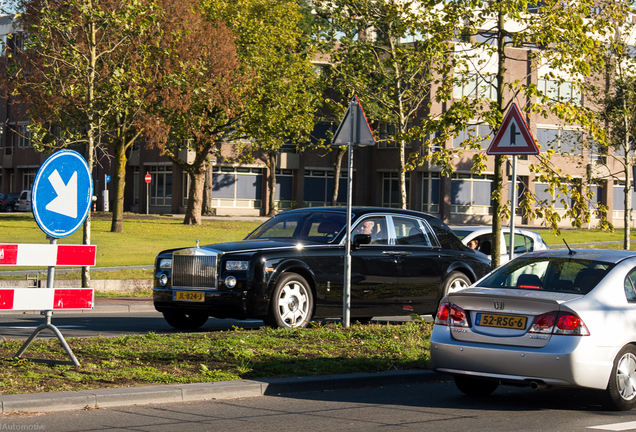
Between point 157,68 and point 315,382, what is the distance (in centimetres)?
2533

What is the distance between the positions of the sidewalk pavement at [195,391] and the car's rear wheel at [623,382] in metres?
2.10

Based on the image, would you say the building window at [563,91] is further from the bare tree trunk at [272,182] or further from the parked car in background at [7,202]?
the parked car in background at [7,202]

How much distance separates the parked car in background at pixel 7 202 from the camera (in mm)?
63406

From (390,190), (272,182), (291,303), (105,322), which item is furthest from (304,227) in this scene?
(390,190)

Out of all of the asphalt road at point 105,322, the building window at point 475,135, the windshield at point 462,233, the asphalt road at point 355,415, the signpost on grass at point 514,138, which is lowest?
the asphalt road at point 105,322

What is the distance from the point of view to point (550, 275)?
770cm

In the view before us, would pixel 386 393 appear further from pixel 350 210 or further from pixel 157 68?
pixel 157 68

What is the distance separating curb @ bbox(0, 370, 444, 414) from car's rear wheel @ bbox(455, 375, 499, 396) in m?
0.77

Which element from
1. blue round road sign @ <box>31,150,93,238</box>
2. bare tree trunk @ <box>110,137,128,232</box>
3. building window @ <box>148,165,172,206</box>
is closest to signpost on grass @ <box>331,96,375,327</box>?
blue round road sign @ <box>31,150,93,238</box>

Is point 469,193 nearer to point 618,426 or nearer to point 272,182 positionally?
point 272,182

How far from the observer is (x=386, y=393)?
7953 mm

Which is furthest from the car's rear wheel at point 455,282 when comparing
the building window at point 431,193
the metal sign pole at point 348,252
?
the building window at point 431,193

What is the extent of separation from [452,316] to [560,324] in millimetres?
1024

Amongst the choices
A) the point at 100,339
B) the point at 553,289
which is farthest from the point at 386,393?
the point at 100,339
